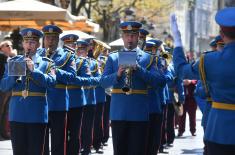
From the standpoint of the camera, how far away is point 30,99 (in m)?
9.68

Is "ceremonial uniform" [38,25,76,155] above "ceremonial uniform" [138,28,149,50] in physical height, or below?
below

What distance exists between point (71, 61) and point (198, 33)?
9493 centimetres

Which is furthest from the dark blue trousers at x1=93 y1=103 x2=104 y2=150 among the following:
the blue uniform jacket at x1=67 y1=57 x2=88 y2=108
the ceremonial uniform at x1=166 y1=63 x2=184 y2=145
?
the blue uniform jacket at x1=67 y1=57 x2=88 y2=108

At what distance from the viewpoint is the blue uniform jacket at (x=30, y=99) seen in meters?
9.58

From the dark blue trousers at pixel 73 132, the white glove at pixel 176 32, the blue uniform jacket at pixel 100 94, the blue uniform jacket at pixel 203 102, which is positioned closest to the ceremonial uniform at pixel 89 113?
the blue uniform jacket at pixel 100 94

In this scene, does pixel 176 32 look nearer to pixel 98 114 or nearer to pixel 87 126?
pixel 87 126

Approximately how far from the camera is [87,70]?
517 inches

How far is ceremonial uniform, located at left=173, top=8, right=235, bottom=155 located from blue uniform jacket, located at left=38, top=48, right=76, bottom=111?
13.5 feet

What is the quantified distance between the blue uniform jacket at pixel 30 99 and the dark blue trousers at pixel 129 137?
93 centimetres

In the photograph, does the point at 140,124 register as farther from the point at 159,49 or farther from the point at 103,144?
the point at 103,144

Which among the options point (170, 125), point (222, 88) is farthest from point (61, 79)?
point (170, 125)

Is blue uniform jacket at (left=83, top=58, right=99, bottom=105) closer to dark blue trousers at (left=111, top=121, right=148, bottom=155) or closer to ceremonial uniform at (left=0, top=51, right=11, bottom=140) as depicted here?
ceremonial uniform at (left=0, top=51, right=11, bottom=140)

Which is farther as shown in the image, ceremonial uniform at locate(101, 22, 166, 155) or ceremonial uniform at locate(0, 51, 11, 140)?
ceremonial uniform at locate(0, 51, 11, 140)

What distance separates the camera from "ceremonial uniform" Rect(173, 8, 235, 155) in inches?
281
